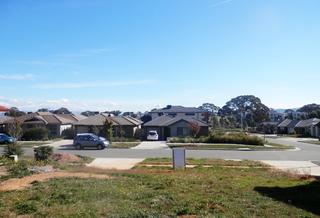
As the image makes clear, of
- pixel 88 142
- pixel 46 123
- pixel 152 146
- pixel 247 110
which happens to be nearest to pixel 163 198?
pixel 88 142

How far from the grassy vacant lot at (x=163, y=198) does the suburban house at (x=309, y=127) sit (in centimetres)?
7613

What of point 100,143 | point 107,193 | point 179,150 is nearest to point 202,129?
point 100,143

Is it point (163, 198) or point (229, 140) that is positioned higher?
point (229, 140)

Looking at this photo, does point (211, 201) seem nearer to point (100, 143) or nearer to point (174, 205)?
point (174, 205)

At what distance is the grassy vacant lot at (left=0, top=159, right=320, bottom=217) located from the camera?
44.2 feet

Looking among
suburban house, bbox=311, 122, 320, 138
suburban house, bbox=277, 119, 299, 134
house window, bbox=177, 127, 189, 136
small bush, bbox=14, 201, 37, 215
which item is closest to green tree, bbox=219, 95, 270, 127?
suburban house, bbox=277, 119, 299, 134

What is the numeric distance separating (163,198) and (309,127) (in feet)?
303

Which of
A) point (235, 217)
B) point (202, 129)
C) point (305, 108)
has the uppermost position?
point (305, 108)

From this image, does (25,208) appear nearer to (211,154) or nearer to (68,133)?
(211,154)

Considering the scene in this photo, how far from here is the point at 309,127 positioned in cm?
10188

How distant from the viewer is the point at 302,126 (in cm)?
10644

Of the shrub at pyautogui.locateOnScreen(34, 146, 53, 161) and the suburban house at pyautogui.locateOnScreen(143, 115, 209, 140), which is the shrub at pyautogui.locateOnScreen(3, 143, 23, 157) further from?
the suburban house at pyautogui.locateOnScreen(143, 115, 209, 140)

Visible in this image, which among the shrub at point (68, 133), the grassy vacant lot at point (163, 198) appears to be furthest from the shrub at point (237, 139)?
the grassy vacant lot at point (163, 198)

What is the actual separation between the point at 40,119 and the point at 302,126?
61571 mm
